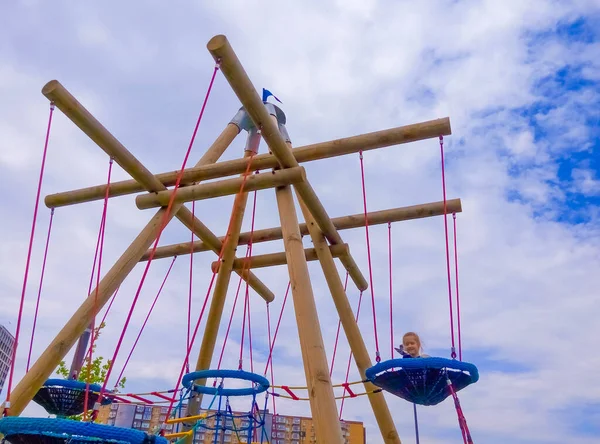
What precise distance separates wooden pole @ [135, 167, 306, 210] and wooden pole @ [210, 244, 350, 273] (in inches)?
41.8

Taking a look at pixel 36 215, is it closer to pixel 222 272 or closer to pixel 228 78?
pixel 228 78

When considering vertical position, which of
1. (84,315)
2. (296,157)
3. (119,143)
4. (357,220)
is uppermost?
(296,157)

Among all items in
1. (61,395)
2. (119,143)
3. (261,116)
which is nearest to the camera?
(261,116)

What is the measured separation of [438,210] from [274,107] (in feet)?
8.34

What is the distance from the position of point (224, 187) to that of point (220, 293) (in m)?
1.59

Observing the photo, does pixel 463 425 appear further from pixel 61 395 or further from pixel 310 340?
pixel 61 395

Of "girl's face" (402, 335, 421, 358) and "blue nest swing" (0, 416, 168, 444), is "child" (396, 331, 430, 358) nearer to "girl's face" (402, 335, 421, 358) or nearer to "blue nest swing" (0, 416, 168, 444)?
"girl's face" (402, 335, 421, 358)

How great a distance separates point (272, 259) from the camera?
716cm

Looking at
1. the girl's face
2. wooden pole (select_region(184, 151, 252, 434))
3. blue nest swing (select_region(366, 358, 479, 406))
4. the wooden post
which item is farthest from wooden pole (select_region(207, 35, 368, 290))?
blue nest swing (select_region(366, 358, 479, 406))

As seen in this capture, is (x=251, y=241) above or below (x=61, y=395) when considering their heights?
above

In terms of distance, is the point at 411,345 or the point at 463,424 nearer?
the point at 463,424

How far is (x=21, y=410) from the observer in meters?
4.13

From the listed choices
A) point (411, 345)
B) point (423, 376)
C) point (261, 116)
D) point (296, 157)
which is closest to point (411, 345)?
point (411, 345)

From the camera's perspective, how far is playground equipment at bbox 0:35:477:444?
418 centimetres
